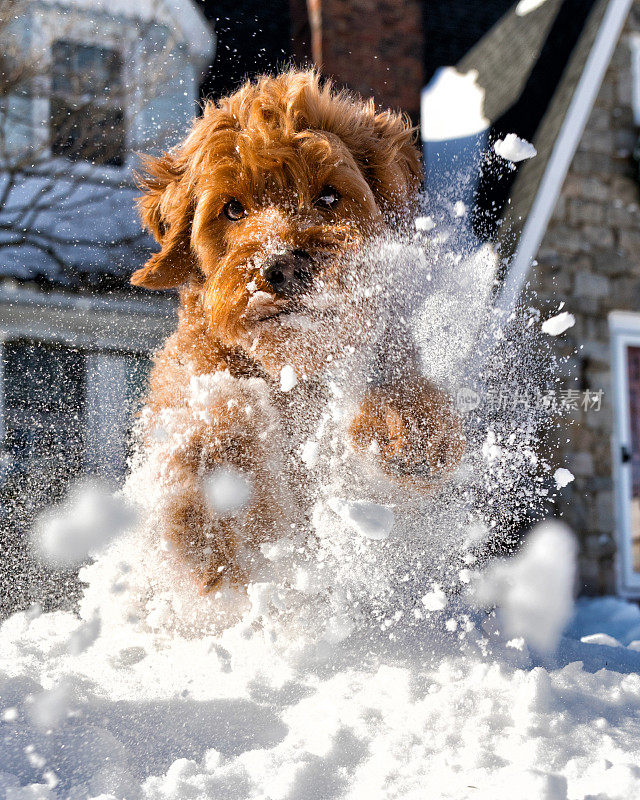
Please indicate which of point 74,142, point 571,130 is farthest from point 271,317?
point 571,130

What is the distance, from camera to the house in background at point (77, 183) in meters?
4.59

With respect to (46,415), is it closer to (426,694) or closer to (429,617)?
(429,617)

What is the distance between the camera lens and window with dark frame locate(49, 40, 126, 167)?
4.88 m

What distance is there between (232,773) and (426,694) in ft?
2.11

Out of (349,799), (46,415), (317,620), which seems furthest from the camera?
(46,415)

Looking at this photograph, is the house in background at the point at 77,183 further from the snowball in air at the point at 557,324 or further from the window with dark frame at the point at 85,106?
the snowball in air at the point at 557,324

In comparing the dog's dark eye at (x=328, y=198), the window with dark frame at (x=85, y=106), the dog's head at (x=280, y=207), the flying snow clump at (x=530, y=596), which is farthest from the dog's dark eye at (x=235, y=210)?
the window with dark frame at (x=85, y=106)

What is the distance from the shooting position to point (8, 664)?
7.03 feet

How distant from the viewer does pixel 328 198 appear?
2.24 m

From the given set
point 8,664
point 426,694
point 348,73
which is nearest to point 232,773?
point 426,694

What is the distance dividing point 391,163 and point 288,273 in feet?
2.76

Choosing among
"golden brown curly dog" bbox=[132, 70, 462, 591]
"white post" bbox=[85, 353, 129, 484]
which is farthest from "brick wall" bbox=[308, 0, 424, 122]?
"golden brown curly dog" bbox=[132, 70, 462, 591]

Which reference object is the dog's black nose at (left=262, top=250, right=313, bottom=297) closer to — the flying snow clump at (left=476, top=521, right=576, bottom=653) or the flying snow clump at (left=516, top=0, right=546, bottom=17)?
the flying snow clump at (left=476, top=521, right=576, bottom=653)

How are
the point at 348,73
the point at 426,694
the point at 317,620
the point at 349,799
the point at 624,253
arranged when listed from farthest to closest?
the point at 624,253, the point at 348,73, the point at 317,620, the point at 426,694, the point at 349,799
